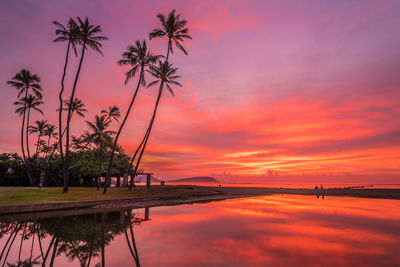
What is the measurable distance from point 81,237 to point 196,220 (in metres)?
6.89

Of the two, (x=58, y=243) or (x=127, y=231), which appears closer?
(x=58, y=243)

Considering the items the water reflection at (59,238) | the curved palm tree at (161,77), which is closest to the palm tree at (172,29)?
the curved palm tree at (161,77)

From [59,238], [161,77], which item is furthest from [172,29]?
[59,238]

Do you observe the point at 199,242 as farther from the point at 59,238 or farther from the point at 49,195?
the point at 49,195

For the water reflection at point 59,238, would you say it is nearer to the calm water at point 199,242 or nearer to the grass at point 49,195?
the calm water at point 199,242

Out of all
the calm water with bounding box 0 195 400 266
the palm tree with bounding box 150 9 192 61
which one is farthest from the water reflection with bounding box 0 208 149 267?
the palm tree with bounding box 150 9 192 61

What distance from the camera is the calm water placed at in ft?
24.8

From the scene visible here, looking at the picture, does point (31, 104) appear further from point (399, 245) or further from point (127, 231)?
point (399, 245)

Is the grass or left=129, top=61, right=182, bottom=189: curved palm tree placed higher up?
left=129, top=61, right=182, bottom=189: curved palm tree

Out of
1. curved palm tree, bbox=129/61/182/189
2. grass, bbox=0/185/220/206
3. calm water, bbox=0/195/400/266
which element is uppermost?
curved palm tree, bbox=129/61/182/189

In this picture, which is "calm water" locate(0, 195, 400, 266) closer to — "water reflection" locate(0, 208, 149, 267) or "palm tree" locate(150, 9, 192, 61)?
"water reflection" locate(0, 208, 149, 267)

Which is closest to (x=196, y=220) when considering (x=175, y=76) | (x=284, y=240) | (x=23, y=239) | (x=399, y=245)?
(x=284, y=240)

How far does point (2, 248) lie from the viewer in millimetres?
8672

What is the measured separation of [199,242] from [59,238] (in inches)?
233
